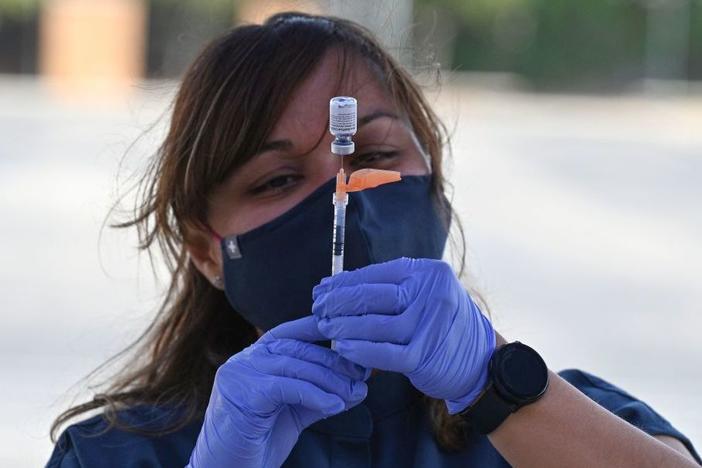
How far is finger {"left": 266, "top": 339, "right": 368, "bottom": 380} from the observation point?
1.78 m

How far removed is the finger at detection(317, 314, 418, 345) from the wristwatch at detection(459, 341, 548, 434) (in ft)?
0.54

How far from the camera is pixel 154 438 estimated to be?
2150 mm

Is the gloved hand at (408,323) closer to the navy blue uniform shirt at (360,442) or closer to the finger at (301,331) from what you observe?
the finger at (301,331)

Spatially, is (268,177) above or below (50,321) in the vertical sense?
above

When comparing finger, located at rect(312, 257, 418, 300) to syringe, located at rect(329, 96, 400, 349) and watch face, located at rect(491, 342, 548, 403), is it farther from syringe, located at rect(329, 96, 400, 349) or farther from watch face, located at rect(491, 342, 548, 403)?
watch face, located at rect(491, 342, 548, 403)

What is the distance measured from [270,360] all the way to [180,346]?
0.68 m

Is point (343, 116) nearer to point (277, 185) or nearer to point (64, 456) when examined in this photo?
point (277, 185)

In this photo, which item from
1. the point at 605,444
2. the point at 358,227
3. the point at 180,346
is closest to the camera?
the point at 605,444

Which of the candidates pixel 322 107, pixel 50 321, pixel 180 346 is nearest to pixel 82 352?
pixel 50 321

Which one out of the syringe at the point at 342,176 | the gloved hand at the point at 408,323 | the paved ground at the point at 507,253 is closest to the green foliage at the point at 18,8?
the paved ground at the point at 507,253

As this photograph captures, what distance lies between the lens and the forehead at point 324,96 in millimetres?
2135

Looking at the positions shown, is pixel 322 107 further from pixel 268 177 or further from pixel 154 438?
pixel 154 438

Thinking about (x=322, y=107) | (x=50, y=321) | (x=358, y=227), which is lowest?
(x=50, y=321)

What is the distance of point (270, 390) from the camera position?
1751 millimetres
